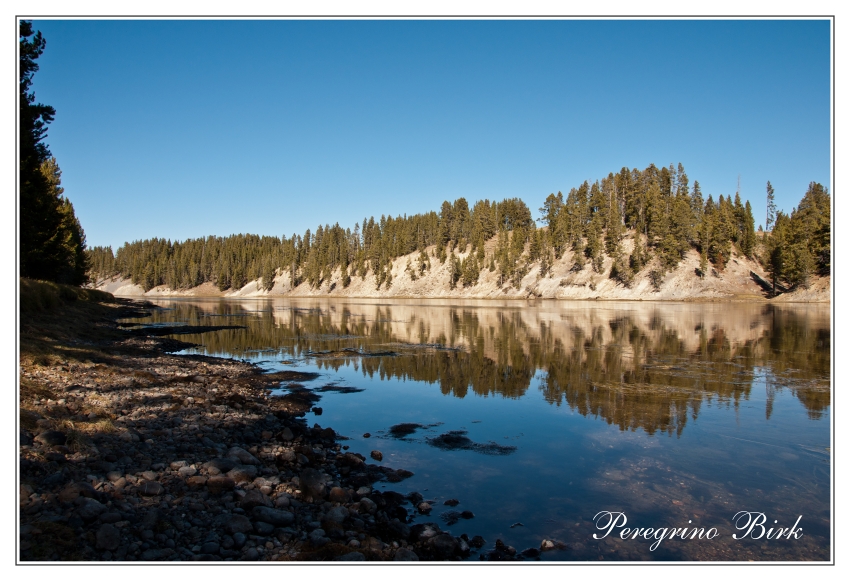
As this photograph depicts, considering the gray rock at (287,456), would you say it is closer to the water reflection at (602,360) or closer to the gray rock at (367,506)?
the gray rock at (367,506)

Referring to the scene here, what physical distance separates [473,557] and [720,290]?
102905 millimetres

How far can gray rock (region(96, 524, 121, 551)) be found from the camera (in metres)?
5.96

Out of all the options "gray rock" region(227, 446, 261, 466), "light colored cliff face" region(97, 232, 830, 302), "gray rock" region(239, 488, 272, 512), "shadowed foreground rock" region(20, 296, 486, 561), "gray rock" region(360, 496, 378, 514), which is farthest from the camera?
"light colored cliff face" region(97, 232, 830, 302)

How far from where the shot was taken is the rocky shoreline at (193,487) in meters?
6.37

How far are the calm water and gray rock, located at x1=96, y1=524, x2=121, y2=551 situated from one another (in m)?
4.76

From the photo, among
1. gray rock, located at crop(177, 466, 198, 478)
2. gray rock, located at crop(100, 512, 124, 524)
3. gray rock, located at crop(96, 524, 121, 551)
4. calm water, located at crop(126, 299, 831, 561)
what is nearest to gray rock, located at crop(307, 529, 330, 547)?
calm water, located at crop(126, 299, 831, 561)

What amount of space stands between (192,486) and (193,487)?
1.2 inches

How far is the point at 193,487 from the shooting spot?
823cm

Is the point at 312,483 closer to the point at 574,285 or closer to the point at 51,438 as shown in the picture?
the point at 51,438

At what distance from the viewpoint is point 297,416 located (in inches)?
591

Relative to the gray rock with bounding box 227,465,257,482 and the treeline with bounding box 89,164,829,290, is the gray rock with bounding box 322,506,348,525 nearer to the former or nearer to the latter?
the gray rock with bounding box 227,465,257,482

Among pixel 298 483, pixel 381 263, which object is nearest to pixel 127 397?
pixel 298 483

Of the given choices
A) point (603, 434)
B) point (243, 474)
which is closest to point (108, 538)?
point (243, 474)

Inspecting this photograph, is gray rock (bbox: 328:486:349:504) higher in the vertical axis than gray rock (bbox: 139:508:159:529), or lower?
lower
